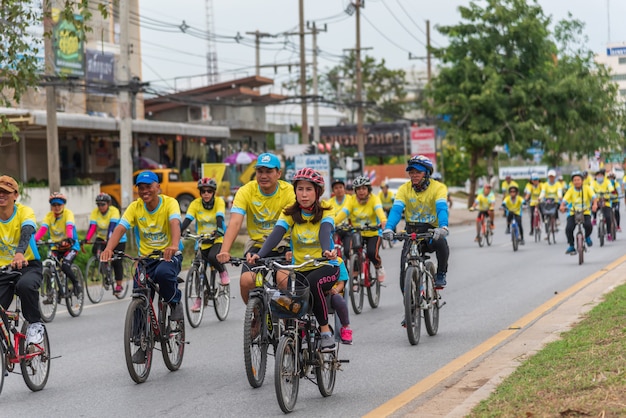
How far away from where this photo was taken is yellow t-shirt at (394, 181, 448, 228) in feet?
39.1

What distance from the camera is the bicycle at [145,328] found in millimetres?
9320

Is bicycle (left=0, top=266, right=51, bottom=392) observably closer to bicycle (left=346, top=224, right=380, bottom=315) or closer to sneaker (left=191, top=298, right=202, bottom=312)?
sneaker (left=191, top=298, right=202, bottom=312)

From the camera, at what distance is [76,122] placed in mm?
37281

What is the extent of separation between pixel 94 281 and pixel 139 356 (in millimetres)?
9961

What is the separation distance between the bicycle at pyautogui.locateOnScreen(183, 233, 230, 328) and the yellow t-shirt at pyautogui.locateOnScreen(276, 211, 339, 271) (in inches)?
219

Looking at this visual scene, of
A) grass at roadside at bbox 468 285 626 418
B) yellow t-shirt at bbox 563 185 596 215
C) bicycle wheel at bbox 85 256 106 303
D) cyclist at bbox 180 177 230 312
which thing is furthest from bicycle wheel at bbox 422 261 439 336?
yellow t-shirt at bbox 563 185 596 215

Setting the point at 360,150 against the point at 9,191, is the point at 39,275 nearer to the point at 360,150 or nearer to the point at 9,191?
the point at 9,191

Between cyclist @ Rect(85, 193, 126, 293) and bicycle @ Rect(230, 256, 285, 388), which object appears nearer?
bicycle @ Rect(230, 256, 285, 388)

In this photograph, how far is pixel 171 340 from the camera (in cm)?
1032

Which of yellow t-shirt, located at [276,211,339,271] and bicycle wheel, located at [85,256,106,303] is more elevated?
yellow t-shirt, located at [276,211,339,271]

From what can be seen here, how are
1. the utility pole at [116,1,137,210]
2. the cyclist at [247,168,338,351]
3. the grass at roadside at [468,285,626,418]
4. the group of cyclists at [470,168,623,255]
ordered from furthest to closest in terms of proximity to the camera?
the utility pole at [116,1,137,210], the group of cyclists at [470,168,623,255], the cyclist at [247,168,338,351], the grass at roadside at [468,285,626,418]

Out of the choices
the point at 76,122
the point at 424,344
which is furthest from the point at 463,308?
the point at 76,122

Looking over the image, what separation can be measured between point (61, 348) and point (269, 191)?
13.1 ft

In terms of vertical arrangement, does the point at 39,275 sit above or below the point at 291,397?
above
